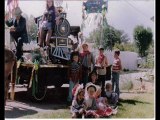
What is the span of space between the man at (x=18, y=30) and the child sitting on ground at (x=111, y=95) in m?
1.55

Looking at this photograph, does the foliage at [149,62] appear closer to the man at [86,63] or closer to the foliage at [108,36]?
the foliage at [108,36]

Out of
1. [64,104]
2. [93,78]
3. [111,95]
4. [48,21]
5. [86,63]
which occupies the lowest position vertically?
[64,104]

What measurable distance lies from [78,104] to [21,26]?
1585 mm

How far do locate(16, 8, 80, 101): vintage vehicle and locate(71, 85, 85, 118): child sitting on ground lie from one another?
0.26 metres

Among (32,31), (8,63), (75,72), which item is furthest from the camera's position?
(75,72)

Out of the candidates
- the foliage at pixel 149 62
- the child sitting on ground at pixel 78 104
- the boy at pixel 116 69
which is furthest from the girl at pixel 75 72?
the foliage at pixel 149 62

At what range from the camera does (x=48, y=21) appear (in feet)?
19.7

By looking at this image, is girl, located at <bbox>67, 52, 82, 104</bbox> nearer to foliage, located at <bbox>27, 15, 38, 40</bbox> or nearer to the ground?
the ground

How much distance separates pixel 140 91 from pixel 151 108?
334 millimetres

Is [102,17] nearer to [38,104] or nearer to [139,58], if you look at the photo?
[139,58]

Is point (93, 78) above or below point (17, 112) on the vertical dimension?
above

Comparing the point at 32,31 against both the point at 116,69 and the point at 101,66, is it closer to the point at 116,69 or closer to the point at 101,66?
the point at 101,66

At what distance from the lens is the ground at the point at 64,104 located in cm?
591

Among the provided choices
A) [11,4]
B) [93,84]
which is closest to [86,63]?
[93,84]
